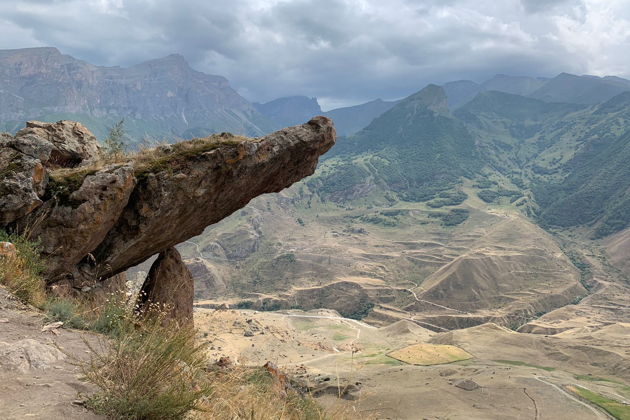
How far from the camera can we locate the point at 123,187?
12.3 metres

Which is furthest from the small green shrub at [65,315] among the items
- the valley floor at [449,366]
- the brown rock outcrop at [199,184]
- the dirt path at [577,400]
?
the dirt path at [577,400]

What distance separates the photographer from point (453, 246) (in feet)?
607

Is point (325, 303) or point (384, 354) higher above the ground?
point (384, 354)

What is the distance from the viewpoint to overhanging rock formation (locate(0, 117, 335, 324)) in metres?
11.1

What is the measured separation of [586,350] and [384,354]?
3580cm

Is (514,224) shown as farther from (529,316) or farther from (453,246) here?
(529,316)

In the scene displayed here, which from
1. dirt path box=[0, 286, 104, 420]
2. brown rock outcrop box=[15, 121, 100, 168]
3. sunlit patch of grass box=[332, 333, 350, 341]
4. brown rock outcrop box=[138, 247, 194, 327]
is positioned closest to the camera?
dirt path box=[0, 286, 104, 420]

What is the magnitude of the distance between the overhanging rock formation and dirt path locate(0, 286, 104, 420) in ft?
14.3

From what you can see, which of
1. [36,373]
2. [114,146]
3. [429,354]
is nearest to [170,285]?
[114,146]

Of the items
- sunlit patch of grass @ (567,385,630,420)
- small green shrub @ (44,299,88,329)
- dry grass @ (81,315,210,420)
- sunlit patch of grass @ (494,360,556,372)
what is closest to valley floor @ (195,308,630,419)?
sunlit patch of grass @ (494,360,556,372)

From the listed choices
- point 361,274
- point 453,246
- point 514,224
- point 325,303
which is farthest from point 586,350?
point 514,224

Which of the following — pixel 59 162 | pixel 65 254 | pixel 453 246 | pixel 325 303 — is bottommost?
pixel 325 303

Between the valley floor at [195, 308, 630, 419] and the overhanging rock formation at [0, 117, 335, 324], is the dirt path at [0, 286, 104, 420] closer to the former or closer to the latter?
the valley floor at [195, 308, 630, 419]

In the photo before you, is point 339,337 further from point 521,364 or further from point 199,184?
point 199,184
